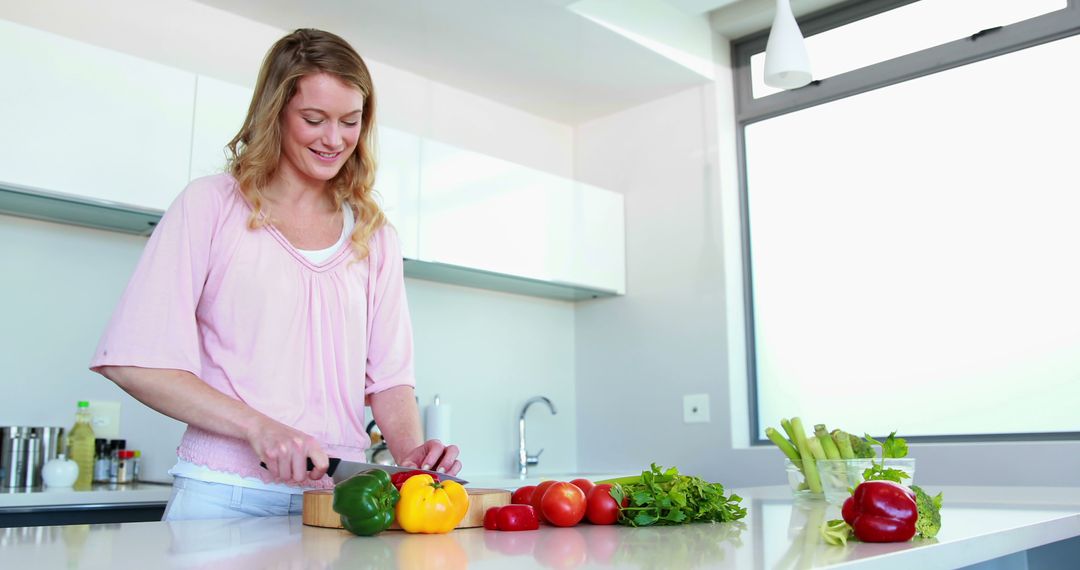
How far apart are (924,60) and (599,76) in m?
1.17

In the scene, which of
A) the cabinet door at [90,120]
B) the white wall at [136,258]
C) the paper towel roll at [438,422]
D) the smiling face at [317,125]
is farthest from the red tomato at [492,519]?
the paper towel roll at [438,422]

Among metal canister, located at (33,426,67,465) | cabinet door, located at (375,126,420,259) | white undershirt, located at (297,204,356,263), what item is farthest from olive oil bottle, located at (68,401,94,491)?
white undershirt, located at (297,204,356,263)

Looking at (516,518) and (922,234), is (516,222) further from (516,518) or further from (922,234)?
(516,518)

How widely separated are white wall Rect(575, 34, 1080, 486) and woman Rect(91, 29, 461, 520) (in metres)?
1.97

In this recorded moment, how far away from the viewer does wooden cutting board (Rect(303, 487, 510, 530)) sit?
1227 millimetres

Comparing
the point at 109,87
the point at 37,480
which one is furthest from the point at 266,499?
the point at 109,87

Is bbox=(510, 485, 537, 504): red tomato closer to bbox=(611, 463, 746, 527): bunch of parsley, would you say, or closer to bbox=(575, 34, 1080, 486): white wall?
bbox=(611, 463, 746, 527): bunch of parsley

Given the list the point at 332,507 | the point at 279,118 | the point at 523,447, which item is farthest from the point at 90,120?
the point at 523,447

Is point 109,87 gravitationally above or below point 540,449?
above

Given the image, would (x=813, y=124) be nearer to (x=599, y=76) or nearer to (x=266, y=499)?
(x=599, y=76)

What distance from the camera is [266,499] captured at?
1462mm

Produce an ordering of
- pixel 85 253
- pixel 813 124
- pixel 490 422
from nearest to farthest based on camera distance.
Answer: pixel 85 253 → pixel 813 124 → pixel 490 422

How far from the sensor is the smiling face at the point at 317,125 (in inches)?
62.5

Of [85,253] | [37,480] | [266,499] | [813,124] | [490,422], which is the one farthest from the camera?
[490,422]
